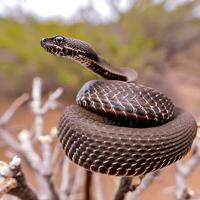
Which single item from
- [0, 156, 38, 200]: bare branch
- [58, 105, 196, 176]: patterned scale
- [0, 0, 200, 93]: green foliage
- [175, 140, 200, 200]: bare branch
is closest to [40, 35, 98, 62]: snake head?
[58, 105, 196, 176]: patterned scale

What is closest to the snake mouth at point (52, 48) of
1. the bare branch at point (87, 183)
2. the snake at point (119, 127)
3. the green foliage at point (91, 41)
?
the snake at point (119, 127)

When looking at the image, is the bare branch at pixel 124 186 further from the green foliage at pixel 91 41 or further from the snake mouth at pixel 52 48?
the green foliage at pixel 91 41

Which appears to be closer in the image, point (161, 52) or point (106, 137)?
point (106, 137)

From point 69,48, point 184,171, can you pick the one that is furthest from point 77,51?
point 184,171

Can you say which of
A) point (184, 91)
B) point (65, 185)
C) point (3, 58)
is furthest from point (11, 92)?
point (65, 185)

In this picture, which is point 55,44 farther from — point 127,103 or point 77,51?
point 127,103

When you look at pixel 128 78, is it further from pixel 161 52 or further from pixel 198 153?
pixel 161 52

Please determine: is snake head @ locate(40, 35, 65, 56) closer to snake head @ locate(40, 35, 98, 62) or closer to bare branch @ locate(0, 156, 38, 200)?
snake head @ locate(40, 35, 98, 62)
